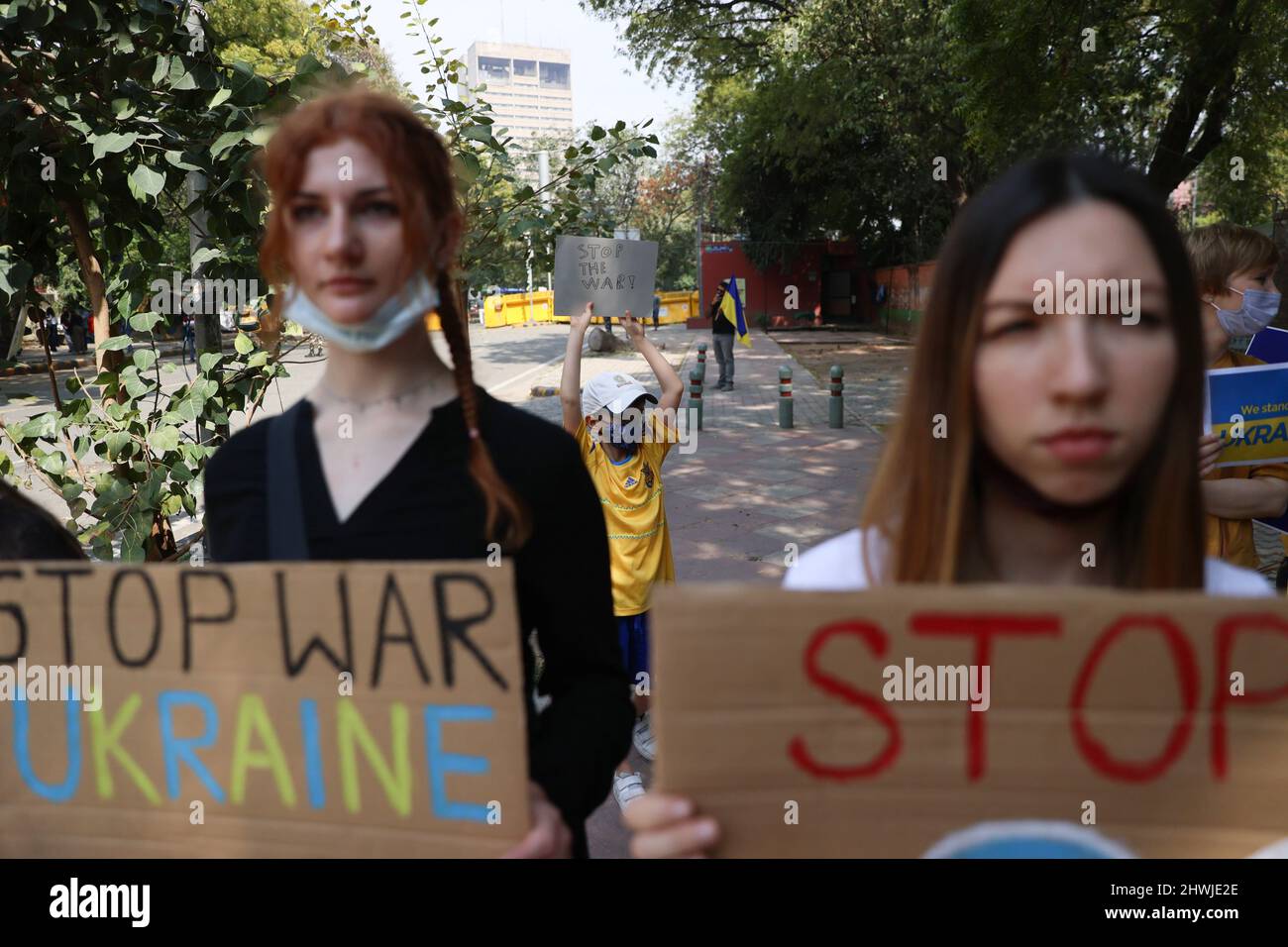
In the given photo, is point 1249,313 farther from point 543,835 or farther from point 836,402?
point 836,402

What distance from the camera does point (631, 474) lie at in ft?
12.9

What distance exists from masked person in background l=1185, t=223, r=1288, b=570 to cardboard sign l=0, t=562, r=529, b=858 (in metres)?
2.20

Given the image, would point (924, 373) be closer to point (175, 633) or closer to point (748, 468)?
point (175, 633)

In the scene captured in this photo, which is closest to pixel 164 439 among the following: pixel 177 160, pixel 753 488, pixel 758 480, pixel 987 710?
pixel 177 160

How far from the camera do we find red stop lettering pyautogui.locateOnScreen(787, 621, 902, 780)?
1.03 meters

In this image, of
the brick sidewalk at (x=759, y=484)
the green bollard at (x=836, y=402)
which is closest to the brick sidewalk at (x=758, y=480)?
the brick sidewalk at (x=759, y=484)

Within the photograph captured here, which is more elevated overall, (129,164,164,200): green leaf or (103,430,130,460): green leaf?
(129,164,164,200): green leaf

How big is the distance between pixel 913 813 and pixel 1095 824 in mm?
185

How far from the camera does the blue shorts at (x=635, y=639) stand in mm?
3863

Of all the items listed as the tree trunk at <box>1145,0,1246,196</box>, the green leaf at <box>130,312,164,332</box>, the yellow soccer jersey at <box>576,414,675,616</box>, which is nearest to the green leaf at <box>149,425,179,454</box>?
the green leaf at <box>130,312,164,332</box>

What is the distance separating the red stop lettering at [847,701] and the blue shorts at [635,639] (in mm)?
2799

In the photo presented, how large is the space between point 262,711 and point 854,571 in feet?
2.42

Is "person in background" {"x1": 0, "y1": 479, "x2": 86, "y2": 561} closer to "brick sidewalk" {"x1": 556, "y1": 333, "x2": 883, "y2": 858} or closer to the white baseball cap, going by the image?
"brick sidewalk" {"x1": 556, "y1": 333, "x2": 883, "y2": 858}

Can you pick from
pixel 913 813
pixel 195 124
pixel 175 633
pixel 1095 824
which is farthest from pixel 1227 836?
pixel 195 124
